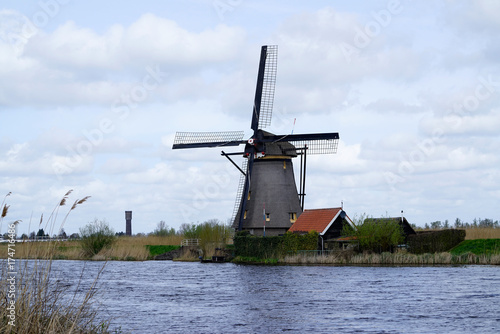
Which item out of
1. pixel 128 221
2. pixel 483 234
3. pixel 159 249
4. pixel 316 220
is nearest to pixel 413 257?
pixel 483 234

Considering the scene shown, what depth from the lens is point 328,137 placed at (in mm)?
39250

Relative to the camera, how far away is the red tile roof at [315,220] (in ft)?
120

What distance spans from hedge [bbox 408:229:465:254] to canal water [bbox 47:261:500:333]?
4910 mm

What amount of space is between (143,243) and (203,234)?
1069 centimetres

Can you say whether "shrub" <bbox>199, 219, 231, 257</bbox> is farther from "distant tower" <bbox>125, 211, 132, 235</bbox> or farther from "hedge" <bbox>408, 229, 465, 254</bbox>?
"distant tower" <bbox>125, 211, 132, 235</bbox>

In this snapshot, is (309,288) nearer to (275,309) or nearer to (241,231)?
(275,309)

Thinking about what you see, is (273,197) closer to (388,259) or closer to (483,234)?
(388,259)

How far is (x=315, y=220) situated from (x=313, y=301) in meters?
18.7

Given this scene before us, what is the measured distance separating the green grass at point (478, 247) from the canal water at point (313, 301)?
4046 mm

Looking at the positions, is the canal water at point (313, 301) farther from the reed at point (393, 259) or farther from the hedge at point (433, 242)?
the hedge at point (433, 242)

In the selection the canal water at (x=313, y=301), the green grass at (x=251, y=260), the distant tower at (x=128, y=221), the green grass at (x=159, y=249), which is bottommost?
the canal water at (x=313, y=301)

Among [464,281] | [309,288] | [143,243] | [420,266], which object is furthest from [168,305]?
[143,243]

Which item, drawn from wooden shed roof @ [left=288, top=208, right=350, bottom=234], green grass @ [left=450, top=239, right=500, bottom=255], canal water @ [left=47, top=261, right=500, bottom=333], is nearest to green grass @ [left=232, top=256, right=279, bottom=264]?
wooden shed roof @ [left=288, top=208, right=350, bottom=234]

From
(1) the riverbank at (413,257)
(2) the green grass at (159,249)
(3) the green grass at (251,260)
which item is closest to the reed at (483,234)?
(1) the riverbank at (413,257)
